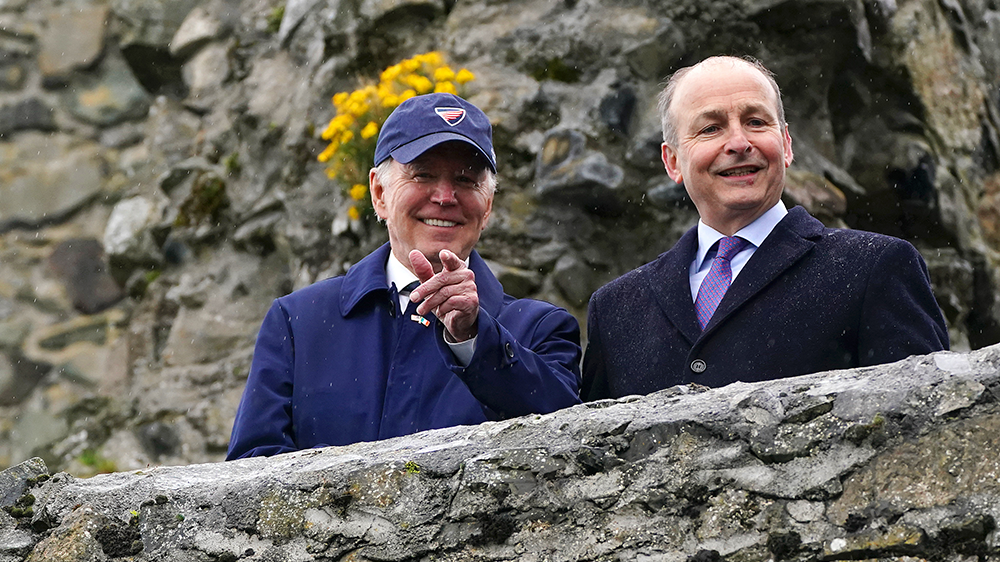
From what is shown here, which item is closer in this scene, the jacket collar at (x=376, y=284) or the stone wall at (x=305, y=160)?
A: the jacket collar at (x=376, y=284)

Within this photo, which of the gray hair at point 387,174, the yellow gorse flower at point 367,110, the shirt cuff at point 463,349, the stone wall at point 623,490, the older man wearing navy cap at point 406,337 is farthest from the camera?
the yellow gorse flower at point 367,110

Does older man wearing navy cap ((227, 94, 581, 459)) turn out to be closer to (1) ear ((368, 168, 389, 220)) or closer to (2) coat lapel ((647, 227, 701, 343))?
(1) ear ((368, 168, 389, 220))

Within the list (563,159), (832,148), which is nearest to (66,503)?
(563,159)

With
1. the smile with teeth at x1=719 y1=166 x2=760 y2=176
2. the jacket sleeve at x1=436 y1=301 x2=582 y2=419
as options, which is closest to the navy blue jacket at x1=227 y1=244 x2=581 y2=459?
the jacket sleeve at x1=436 y1=301 x2=582 y2=419

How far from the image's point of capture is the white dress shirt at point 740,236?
7.39 feet

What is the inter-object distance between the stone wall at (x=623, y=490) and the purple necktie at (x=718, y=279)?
53cm

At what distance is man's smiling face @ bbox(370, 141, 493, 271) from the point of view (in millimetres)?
2332

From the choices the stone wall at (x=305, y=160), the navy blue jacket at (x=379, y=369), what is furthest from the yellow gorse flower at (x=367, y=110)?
the navy blue jacket at (x=379, y=369)

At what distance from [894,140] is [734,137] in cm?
273

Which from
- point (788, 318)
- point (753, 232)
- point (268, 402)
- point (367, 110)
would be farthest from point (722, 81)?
point (367, 110)

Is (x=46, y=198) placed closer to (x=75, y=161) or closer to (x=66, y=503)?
(x=75, y=161)

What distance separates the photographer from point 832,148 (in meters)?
4.53

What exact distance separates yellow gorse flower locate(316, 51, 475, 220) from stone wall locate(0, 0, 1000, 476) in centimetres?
19

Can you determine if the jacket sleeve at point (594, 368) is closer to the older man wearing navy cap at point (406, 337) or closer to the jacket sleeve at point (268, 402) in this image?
the older man wearing navy cap at point (406, 337)
